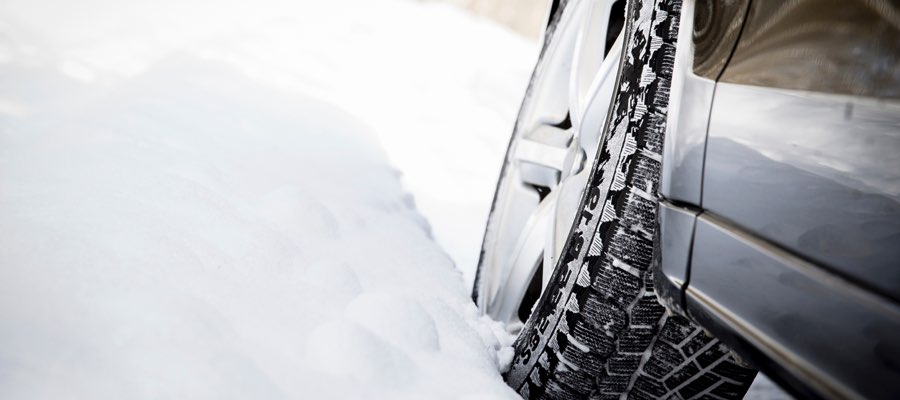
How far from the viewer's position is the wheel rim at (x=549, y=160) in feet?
3.22

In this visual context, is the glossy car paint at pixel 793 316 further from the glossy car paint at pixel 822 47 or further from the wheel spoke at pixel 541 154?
the wheel spoke at pixel 541 154

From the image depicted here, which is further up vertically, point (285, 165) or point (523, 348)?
point (285, 165)

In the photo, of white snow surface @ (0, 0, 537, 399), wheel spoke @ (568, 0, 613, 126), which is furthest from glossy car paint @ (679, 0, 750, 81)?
white snow surface @ (0, 0, 537, 399)

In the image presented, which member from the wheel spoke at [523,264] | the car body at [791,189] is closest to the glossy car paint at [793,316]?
the car body at [791,189]

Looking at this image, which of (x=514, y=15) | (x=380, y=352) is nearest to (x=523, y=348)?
(x=380, y=352)

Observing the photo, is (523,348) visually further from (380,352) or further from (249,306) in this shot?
(249,306)

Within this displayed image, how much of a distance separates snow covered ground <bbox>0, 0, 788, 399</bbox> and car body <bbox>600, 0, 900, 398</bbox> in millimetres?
419

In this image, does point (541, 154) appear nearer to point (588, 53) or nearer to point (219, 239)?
point (588, 53)

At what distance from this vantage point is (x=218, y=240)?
3.10 feet

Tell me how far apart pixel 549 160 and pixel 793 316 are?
2.24 ft

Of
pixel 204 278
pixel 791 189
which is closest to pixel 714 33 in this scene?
pixel 791 189

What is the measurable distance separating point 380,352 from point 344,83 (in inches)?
94.7

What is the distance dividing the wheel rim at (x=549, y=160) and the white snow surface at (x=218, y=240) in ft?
0.34

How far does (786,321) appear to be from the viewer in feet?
1.70
